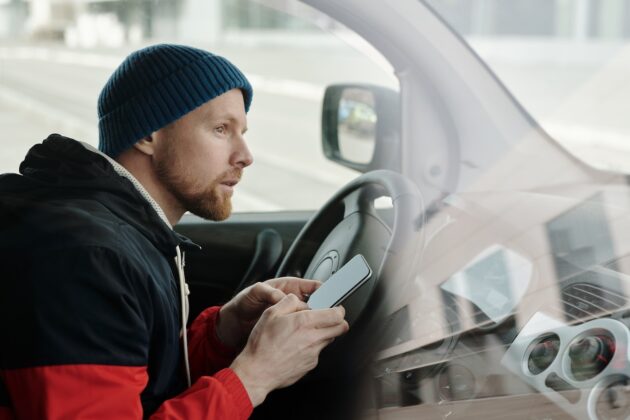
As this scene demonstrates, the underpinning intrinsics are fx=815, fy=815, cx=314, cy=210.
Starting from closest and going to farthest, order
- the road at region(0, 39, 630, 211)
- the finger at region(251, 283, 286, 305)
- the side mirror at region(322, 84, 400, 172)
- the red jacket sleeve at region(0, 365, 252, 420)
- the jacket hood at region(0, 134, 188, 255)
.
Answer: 1. the red jacket sleeve at region(0, 365, 252, 420)
2. the jacket hood at region(0, 134, 188, 255)
3. the finger at region(251, 283, 286, 305)
4. the road at region(0, 39, 630, 211)
5. the side mirror at region(322, 84, 400, 172)

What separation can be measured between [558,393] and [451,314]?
0.96 feet

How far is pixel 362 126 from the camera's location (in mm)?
2303

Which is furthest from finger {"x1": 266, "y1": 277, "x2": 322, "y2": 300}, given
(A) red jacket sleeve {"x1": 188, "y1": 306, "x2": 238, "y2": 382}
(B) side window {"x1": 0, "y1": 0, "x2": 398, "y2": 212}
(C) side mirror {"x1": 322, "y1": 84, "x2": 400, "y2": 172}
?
(C) side mirror {"x1": 322, "y1": 84, "x2": 400, "y2": 172}

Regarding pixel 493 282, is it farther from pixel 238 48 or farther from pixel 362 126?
pixel 238 48

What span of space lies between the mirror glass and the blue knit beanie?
0.76 metres

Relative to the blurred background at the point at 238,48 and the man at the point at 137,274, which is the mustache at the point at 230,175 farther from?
the blurred background at the point at 238,48

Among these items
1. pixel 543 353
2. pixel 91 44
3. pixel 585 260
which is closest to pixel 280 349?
pixel 543 353

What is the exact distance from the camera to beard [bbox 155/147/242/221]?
58.3 inches

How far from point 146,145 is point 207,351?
0.47 metres

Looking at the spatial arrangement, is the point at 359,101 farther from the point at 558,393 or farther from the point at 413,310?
the point at 558,393

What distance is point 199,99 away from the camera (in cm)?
146

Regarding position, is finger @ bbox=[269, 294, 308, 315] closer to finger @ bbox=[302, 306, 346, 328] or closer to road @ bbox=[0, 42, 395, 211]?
finger @ bbox=[302, 306, 346, 328]

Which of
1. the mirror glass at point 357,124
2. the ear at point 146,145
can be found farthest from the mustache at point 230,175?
the mirror glass at point 357,124

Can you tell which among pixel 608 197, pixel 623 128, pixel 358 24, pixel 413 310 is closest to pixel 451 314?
pixel 413 310
